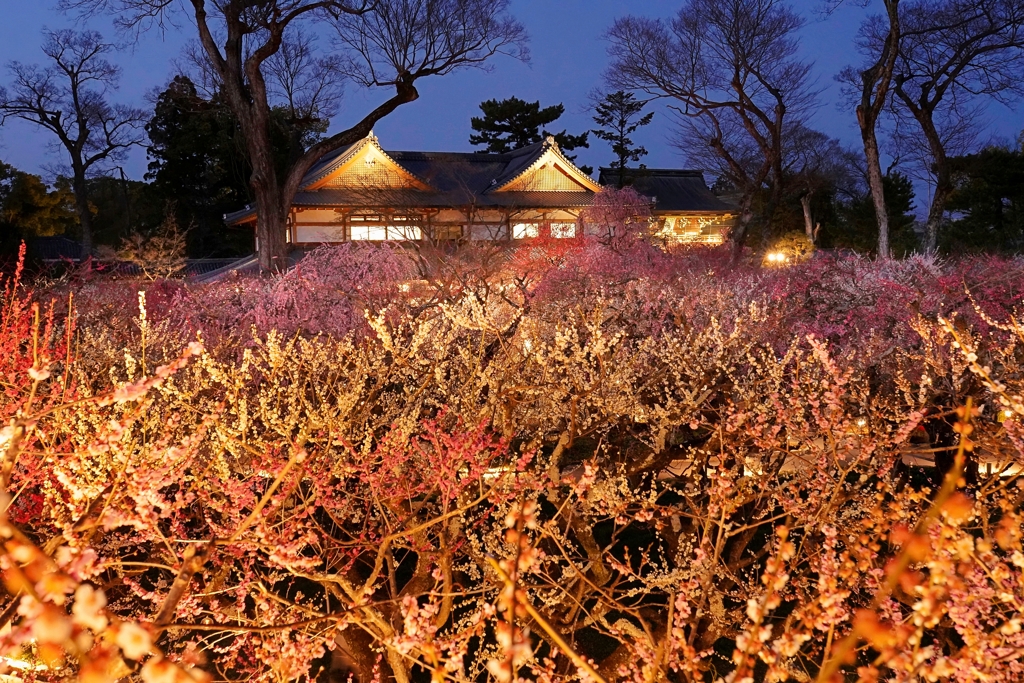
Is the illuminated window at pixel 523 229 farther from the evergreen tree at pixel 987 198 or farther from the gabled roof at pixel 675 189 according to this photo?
the evergreen tree at pixel 987 198

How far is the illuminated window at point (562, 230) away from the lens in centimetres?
2298

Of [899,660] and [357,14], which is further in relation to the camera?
[357,14]

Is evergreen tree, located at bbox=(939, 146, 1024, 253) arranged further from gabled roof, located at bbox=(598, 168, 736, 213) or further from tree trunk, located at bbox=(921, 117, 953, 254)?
gabled roof, located at bbox=(598, 168, 736, 213)

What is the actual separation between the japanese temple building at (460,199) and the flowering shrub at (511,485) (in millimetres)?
9955

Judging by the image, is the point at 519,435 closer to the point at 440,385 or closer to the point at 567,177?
the point at 440,385

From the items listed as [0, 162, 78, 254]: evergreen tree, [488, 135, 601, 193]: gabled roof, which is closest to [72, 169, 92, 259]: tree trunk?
[0, 162, 78, 254]: evergreen tree

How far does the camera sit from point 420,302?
10875mm

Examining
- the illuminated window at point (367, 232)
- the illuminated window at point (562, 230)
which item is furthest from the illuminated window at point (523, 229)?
the illuminated window at point (367, 232)

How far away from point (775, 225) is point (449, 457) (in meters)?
22.9

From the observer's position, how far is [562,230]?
23.1 metres

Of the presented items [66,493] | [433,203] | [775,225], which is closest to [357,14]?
[433,203]

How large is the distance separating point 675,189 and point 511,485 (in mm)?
26326

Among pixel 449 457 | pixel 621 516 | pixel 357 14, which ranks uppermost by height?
pixel 357 14

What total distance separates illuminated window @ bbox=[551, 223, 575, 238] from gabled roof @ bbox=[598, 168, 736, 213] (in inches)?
239
